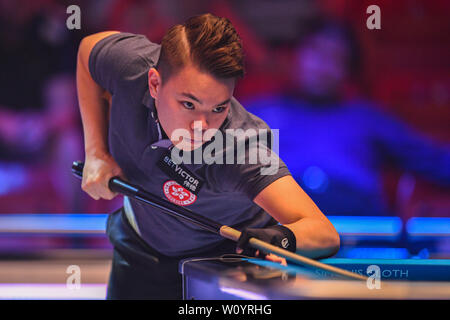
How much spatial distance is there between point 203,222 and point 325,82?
2.90 m

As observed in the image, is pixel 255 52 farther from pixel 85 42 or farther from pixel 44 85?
pixel 85 42

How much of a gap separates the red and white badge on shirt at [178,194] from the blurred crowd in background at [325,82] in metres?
2.34

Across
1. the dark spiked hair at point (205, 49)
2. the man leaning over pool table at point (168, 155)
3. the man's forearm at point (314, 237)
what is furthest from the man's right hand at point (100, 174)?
the man's forearm at point (314, 237)

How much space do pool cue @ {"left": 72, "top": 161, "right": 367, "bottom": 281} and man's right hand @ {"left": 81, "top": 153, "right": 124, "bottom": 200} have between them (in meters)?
0.03

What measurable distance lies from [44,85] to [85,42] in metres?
2.40

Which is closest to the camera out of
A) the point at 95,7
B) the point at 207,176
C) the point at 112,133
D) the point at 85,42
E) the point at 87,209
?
the point at 207,176

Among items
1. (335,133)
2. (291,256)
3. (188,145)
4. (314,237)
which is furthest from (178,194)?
(335,133)

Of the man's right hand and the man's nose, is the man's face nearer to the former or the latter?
the man's nose

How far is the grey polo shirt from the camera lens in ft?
5.46

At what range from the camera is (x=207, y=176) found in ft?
5.66

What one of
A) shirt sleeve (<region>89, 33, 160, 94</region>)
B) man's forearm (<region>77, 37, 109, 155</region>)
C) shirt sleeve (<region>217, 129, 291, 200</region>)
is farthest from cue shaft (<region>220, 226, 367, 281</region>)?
man's forearm (<region>77, 37, 109, 155</region>)

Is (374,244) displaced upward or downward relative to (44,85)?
downward

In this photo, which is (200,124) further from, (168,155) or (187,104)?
(168,155)
